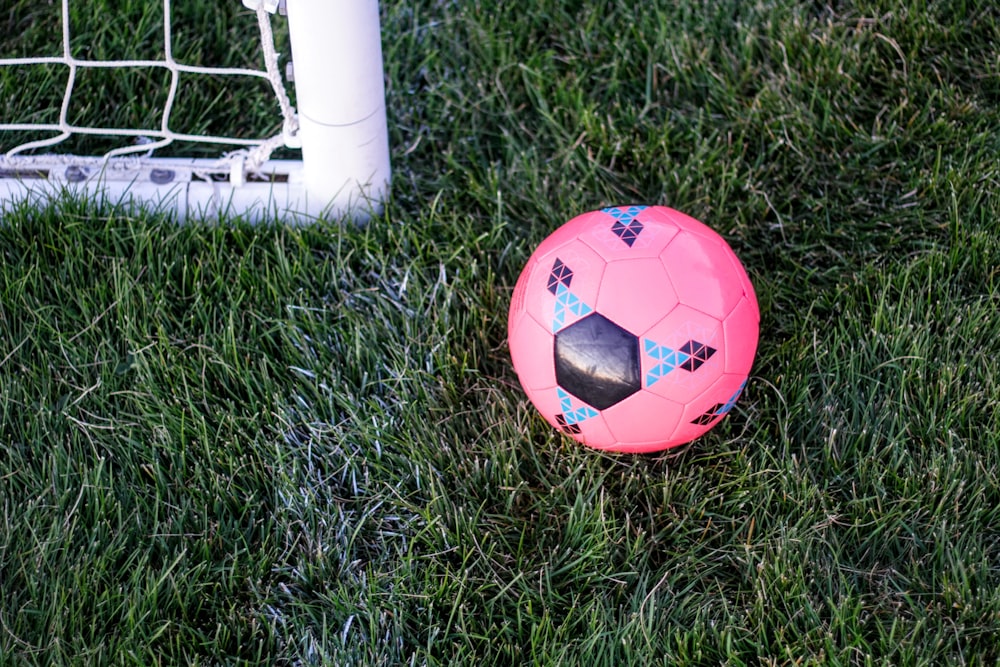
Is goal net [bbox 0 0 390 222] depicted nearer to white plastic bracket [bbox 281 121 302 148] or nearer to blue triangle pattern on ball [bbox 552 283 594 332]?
white plastic bracket [bbox 281 121 302 148]

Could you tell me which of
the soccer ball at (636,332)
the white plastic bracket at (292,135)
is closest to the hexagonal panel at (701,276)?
the soccer ball at (636,332)

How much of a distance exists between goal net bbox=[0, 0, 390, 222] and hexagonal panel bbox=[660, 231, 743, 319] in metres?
0.98

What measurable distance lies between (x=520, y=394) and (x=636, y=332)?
21.0 inches

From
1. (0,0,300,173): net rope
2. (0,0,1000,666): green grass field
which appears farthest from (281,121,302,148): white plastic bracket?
(0,0,1000,666): green grass field

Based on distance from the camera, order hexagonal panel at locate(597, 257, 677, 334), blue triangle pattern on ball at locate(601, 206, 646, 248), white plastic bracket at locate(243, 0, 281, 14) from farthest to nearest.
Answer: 1. white plastic bracket at locate(243, 0, 281, 14)
2. blue triangle pattern on ball at locate(601, 206, 646, 248)
3. hexagonal panel at locate(597, 257, 677, 334)

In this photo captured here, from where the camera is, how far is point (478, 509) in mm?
2156

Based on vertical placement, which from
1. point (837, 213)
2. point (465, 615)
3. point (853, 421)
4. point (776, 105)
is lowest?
point (465, 615)

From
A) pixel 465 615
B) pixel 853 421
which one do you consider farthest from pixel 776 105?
pixel 465 615

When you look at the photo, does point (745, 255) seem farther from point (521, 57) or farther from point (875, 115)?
point (521, 57)

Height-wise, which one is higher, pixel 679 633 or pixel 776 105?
pixel 776 105

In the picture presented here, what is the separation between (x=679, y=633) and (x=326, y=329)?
1.20m

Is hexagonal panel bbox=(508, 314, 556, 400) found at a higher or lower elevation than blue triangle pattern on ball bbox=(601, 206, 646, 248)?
lower

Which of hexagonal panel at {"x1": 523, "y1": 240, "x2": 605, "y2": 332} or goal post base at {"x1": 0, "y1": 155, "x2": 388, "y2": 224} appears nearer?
hexagonal panel at {"x1": 523, "y1": 240, "x2": 605, "y2": 332}

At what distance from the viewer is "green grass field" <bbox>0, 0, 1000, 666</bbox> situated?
202 centimetres
